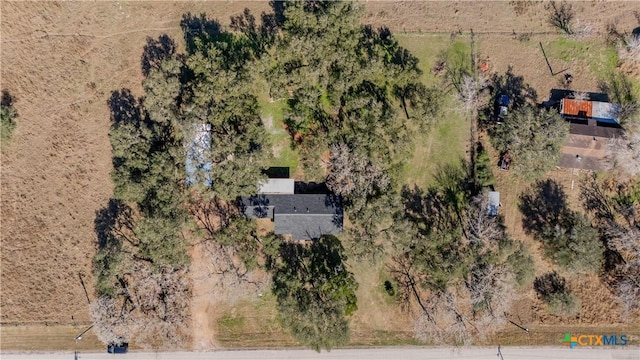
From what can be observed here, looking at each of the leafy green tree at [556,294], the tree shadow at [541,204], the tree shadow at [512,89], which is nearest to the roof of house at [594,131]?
the tree shadow at [512,89]

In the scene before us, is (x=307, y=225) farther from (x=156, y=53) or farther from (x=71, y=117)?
(x=71, y=117)

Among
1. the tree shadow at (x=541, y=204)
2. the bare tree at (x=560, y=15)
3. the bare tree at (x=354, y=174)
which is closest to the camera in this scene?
the bare tree at (x=354, y=174)

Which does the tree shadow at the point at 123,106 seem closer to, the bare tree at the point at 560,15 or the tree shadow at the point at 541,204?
the tree shadow at the point at 541,204

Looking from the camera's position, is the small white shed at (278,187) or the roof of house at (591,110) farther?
the roof of house at (591,110)

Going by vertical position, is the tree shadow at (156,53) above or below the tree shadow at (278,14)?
below

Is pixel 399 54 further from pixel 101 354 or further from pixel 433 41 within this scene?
pixel 101 354

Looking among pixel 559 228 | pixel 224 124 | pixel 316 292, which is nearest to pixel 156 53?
pixel 224 124

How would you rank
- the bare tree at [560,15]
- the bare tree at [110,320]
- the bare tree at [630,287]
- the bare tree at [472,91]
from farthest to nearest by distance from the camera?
the bare tree at [560,15], the bare tree at [472,91], the bare tree at [630,287], the bare tree at [110,320]
